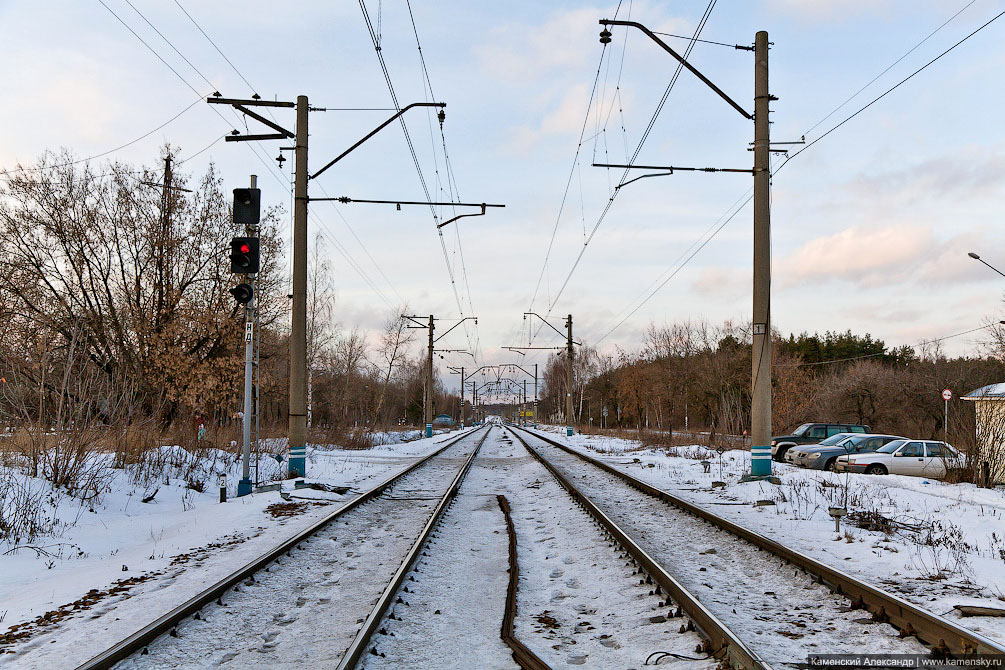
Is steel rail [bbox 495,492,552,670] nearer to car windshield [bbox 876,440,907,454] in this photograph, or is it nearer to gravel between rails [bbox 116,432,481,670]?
gravel between rails [bbox 116,432,481,670]

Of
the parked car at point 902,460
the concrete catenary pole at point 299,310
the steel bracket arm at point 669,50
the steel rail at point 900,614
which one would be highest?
the steel bracket arm at point 669,50

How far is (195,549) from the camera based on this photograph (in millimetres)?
9391

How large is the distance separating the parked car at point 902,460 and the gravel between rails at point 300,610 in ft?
56.8

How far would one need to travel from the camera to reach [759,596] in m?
7.15

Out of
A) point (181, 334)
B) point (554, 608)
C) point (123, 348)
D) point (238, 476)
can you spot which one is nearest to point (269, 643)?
point (554, 608)

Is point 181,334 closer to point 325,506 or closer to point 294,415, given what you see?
point 294,415

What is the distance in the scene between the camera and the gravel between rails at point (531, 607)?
18.0 ft

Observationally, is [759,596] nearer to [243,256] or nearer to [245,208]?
[243,256]

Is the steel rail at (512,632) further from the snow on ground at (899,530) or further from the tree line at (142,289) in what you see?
→ the tree line at (142,289)

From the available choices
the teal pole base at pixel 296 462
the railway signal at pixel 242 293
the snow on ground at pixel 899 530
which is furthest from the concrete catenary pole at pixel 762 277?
the railway signal at pixel 242 293

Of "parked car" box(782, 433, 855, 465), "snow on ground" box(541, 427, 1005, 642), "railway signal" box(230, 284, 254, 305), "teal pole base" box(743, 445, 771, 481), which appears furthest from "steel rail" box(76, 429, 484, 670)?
"parked car" box(782, 433, 855, 465)

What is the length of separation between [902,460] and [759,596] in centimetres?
1826

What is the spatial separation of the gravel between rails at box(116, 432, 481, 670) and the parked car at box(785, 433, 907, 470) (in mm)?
17628

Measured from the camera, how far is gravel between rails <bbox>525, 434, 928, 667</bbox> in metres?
5.54
